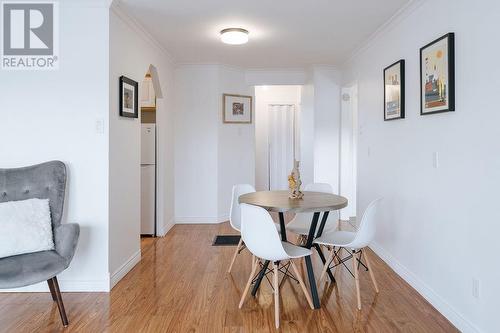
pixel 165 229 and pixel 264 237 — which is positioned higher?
pixel 264 237

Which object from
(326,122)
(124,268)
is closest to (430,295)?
(124,268)

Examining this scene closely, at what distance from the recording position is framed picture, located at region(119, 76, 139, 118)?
3.27 metres

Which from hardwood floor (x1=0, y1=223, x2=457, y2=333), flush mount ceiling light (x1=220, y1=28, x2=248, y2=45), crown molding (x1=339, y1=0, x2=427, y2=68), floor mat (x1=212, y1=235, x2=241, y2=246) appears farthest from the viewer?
floor mat (x1=212, y1=235, x2=241, y2=246)

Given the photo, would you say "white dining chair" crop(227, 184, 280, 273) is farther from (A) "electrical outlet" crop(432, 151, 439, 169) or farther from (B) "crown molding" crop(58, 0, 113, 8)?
(B) "crown molding" crop(58, 0, 113, 8)

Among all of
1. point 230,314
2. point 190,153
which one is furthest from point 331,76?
point 230,314

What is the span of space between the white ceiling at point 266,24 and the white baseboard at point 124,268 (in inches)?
89.3

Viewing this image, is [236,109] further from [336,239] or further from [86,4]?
[336,239]

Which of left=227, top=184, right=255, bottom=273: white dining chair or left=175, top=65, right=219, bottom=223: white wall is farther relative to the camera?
left=175, top=65, right=219, bottom=223: white wall

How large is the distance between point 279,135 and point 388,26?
4.62 m

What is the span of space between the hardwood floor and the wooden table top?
2.34 ft

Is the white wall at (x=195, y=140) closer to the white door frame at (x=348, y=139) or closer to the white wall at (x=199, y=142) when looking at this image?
the white wall at (x=199, y=142)

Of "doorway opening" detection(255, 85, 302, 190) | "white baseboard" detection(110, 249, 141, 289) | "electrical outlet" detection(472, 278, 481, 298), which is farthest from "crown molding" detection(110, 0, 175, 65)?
"doorway opening" detection(255, 85, 302, 190)

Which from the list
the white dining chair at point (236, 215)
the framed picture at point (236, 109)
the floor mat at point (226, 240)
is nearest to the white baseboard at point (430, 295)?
the white dining chair at point (236, 215)

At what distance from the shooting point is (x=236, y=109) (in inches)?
229
